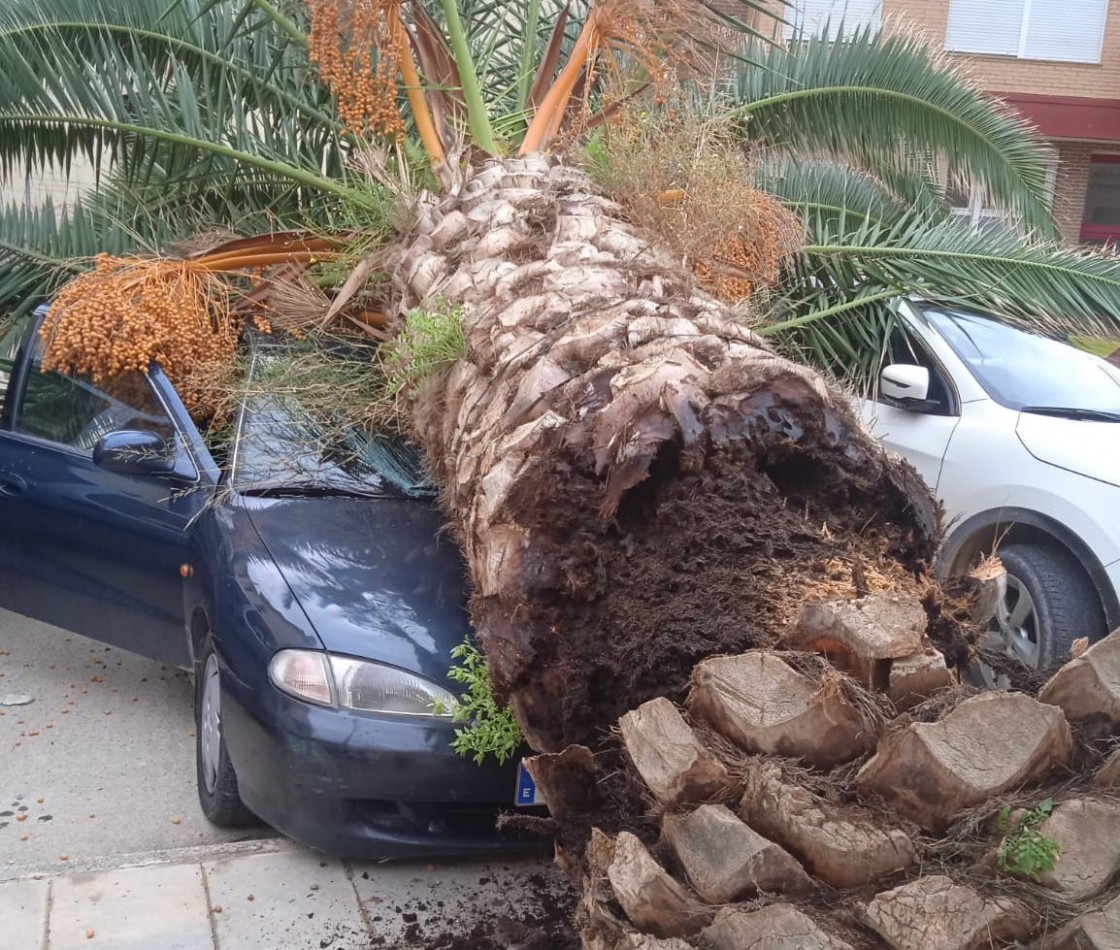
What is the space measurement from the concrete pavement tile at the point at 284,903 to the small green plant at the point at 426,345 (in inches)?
63.7

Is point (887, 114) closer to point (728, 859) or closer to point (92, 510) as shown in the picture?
point (92, 510)

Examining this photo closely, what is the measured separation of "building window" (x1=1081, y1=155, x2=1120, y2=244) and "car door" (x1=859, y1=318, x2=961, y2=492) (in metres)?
14.6

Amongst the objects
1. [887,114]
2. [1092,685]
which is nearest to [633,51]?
[887,114]

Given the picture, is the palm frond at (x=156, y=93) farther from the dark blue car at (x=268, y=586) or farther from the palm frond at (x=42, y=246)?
the dark blue car at (x=268, y=586)

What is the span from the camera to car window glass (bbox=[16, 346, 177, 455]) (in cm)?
483

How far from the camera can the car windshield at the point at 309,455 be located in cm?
436

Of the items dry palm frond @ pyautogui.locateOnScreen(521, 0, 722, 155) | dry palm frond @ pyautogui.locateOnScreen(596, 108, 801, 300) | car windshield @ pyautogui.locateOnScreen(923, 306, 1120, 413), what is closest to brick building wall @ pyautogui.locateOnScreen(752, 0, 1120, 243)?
car windshield @ pyautogui.locateOnScreen(923, 306, 1120, 413)

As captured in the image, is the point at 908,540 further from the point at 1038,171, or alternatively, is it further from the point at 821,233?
the point at 1038,171

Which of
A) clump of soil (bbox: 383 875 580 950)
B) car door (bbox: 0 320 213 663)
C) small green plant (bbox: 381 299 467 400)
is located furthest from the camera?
car door (bbox: 0 320 213 663)

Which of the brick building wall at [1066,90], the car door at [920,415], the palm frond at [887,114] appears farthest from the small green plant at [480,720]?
the brick building wall at [1066,90]

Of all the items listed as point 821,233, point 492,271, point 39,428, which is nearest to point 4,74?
point 39,428

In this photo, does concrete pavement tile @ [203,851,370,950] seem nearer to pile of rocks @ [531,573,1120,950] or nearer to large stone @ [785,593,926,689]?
pile of rocks @ [531,573,1120,950]

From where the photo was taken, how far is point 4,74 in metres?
5.30

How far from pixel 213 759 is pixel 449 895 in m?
1.05
